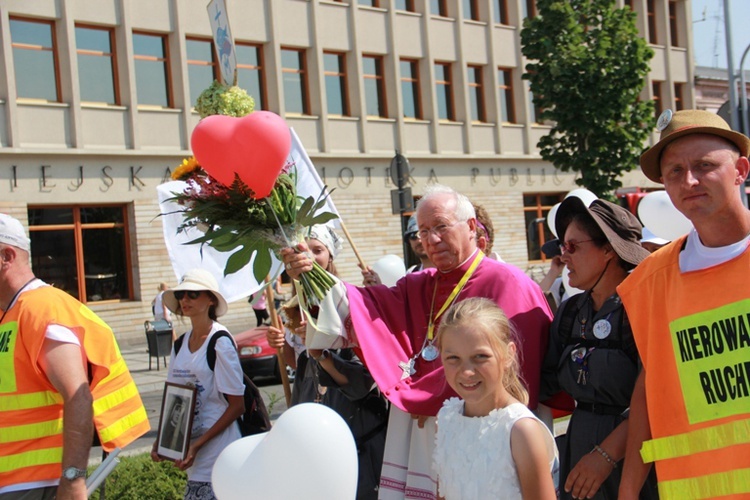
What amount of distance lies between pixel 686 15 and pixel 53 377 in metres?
36.8

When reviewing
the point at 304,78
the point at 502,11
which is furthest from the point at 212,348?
the point at 502,11

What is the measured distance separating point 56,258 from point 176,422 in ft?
58.6

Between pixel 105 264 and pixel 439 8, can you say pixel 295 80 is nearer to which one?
pixel 439 8

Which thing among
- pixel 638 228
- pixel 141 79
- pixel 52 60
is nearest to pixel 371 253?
pixel 141 79

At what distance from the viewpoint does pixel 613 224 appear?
3.58 meters

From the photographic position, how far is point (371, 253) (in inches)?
1021

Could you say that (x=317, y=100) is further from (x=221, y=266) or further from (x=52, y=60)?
(x=221, y=266)

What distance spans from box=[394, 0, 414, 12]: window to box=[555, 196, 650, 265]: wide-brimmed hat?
81.2ft

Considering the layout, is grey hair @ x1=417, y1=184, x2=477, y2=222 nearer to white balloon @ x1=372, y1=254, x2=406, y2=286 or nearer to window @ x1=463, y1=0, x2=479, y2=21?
white balloon @ x1=372, y1=254, x2=406, y2=286

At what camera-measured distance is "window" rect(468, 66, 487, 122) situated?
2952 centimetres

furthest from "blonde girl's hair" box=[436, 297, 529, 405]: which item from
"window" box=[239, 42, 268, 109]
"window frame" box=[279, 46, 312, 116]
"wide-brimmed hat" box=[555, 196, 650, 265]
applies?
"window frame" box=[279, 46, 312, 116]

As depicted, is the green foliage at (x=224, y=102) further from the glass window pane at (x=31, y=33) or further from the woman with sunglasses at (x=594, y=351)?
the glass window pane at (x=31, y=33)

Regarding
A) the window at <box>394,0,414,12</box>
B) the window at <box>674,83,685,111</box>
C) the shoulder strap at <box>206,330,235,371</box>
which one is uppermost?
the window at <box>394,0,414,12</box>

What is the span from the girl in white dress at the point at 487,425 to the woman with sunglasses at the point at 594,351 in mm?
Answer: 249
